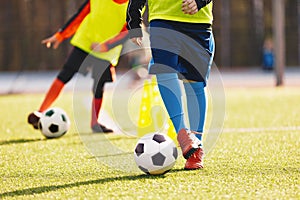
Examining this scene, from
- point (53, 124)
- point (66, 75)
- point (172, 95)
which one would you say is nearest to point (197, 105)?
point (172, 95)

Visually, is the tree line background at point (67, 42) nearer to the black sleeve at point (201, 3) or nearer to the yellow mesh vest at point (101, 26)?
the yellow mesh vest at point (101, 26)

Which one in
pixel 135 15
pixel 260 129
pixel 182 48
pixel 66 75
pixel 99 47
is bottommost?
pixel 260 129

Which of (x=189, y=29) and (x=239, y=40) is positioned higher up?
(x=189, y=29)

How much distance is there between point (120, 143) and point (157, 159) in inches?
70.4

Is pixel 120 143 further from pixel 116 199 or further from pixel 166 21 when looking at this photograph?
pixel 116 199

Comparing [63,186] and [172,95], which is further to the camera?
[172,95]

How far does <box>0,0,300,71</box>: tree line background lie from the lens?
2183 cm

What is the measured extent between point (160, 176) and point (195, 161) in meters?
0.34

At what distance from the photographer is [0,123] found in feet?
25.1

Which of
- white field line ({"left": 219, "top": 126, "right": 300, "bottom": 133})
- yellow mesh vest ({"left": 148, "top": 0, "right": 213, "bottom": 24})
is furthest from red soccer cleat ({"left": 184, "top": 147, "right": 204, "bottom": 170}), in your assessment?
white field line ({"left": 219, "top": 126, "right": 300, "bottom": 133})

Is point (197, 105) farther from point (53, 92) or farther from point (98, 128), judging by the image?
point (53, 92)

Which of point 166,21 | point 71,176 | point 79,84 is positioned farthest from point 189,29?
point 79,84

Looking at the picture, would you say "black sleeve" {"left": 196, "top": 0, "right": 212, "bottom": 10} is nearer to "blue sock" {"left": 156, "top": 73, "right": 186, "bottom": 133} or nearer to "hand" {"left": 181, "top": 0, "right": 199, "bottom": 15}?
"hand" {"left": 181, "top": 0, "right": 199, "bottom": 15}

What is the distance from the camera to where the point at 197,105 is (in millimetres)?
4418
